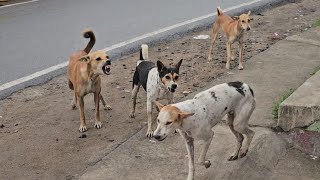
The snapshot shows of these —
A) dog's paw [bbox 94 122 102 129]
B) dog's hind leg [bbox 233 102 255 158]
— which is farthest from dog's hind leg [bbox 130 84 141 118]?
dog's hind leg [bbox 233 102 255 158]

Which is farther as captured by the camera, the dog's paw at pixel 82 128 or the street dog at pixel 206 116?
the dog's paw at pixel 82 128

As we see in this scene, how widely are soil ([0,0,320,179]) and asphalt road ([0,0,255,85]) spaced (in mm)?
1017

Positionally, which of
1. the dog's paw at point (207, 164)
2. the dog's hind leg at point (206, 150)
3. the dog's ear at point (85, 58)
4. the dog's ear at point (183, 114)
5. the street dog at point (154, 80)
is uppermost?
the dog's ear at point (85, 58)

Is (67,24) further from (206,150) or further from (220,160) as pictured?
(206,150)

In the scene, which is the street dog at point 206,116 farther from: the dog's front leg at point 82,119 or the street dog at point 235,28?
the street dog at point 235,28

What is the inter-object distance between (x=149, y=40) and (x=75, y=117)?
360 cm

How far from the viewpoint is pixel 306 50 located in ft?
28.1

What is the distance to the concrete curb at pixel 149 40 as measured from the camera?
7699 millimetres

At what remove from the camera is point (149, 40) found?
9.82 metres

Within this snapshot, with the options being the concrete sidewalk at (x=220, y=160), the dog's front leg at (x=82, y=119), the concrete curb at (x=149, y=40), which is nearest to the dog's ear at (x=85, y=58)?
the dog's front leg at (x=82, y=119)

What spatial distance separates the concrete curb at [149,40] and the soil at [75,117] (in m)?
0.19

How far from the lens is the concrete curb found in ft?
25.3

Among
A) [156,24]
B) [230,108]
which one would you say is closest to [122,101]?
[230,108]

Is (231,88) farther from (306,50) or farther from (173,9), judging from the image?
(173,9)
